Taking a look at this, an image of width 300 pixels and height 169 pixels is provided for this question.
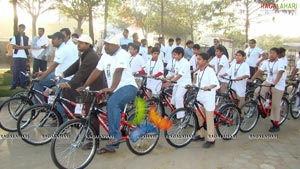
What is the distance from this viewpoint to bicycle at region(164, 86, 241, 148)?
5.44m

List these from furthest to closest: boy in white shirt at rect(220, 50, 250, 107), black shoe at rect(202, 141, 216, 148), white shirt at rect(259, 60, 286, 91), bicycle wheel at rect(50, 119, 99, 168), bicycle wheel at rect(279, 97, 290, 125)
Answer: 1. bicycle wheel at rect(279, 97, 290, 125)
2. boy in white shirt at rect(220, 50, 250, 107)
3. white shirt at rect(259, 60, 286, 91)
4. black shoe at rect(202, 141, 216, 148)
5. bicycle wheel at rect(50, 119, 99, 168)

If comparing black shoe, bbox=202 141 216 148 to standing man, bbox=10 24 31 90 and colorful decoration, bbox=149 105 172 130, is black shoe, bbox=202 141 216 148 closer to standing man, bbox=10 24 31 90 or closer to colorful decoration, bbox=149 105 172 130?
colorful decoration, bbox=149 105 172 130

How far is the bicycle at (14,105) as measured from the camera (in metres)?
5.71

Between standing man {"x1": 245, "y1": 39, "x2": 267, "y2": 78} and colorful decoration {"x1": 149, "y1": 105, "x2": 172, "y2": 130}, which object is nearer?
colorful decoration {"x1": 149, "y1": 105, "x2": 172, "y2": 130}

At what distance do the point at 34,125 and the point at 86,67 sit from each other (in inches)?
52.8

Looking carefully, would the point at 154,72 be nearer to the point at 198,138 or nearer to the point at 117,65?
the point at 198,138

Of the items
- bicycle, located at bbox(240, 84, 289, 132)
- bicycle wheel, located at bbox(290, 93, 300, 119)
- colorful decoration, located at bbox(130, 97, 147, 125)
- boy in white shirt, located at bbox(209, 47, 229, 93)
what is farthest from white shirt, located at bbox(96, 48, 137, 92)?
bicycle wheel, located at bbox(290, 93, 300, 119)

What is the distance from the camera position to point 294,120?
8047 mm

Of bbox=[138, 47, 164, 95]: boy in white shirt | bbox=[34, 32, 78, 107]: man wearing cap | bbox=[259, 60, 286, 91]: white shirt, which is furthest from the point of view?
bbox=[138, 47, 164, 95]: boy in white shirt

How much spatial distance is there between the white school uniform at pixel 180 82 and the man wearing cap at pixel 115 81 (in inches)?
76.5

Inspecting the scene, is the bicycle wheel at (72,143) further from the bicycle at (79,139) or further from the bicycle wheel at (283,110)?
the bicycle wheel at (283,110)

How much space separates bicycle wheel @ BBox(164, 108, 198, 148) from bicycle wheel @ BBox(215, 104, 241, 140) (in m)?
0.53

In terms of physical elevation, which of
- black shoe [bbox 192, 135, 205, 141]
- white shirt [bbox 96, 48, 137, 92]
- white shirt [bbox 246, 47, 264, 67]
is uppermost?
white shirt [bbox 246, 47, 264, 67]

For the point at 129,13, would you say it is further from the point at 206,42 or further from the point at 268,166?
the point at 268,166
